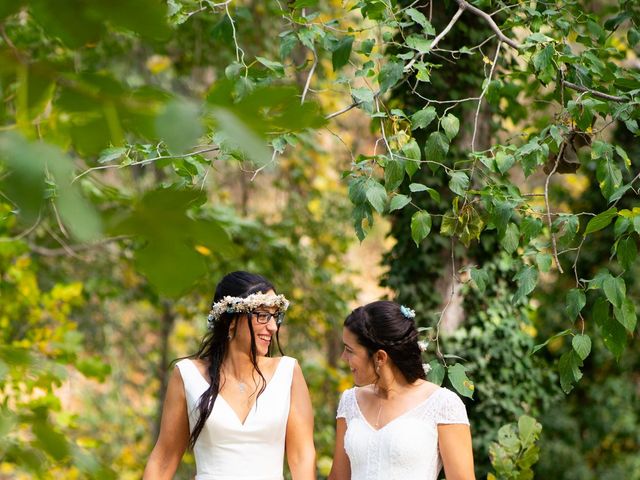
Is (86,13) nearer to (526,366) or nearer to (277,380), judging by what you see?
(277,380)

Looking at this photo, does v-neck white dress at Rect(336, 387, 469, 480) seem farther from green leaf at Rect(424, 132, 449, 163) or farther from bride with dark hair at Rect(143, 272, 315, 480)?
green leaf at Rect(424, 132, 449, 163)

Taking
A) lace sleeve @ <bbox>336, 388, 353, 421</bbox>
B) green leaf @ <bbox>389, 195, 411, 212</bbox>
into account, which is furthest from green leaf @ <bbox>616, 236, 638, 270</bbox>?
lace sleeve @ <bbox>336, 388, 353, 421</bbox>

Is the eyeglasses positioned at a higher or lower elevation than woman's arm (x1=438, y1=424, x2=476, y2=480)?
higher

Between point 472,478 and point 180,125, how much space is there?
272cm

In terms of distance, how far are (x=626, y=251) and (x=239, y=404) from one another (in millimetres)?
1455

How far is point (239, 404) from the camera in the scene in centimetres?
350

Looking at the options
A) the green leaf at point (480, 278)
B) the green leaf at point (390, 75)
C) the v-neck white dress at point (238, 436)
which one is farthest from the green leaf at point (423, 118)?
the v-neck white dress at point (238, 436)

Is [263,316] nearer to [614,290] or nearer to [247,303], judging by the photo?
[247,303]

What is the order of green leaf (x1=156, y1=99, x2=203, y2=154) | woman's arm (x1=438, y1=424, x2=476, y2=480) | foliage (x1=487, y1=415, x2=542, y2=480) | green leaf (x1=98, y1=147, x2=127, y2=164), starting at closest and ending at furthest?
green leaf (x1=156, y1=99, x2=203, y2=154) < green leaf (x1=98, y1=147, x2=127, y2=164) < woman's arm (x1=438, y1=424, x2=476, y2=480) < foliage (x1=487, y1=415, x2=542, y2=480)

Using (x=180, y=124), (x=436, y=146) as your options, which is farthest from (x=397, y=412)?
(x=180, y=124)

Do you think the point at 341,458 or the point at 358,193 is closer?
the point at 358,193

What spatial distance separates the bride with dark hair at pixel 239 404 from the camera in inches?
135

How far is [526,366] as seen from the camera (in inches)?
196

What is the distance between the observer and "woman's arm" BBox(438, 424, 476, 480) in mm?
3104
